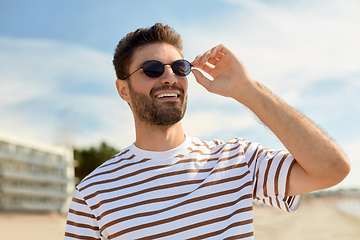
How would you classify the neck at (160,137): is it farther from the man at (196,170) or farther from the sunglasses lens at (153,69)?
the sunglasses lens at (153,69)

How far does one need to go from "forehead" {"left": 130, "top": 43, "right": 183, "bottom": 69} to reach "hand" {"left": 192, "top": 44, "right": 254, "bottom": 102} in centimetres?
33

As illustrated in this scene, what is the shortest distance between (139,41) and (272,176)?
1.95 meters

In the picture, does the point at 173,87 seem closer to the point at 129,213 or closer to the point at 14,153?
the point at 129,213

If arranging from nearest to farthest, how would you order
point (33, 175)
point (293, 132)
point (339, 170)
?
point (339, 170)
point (293, 132)
point (33, 175)

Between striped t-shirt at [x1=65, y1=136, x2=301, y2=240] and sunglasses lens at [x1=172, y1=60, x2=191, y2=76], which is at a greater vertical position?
sunglasses lens at [x1=172, y1=60, x2=191, y2=76]

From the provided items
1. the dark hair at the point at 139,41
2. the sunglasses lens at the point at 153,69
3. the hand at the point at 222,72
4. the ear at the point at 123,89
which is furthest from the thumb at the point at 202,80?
the ear at the point at 123,89

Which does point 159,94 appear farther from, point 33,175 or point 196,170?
point 33,175

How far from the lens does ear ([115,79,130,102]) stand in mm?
3537

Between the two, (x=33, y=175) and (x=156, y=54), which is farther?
(x=33, y=175)

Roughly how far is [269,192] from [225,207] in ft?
1.17

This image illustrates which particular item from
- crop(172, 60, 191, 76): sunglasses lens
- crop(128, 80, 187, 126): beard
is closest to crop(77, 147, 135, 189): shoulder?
crop(128, 80, 187, 126): beard

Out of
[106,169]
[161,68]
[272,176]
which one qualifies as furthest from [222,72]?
[106,169]

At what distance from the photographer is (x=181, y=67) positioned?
10.4ft

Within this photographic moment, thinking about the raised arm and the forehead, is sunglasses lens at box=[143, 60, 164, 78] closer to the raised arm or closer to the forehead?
the forehead
